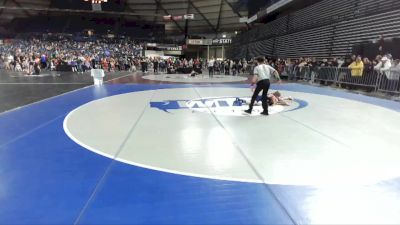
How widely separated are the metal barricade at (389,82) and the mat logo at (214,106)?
5.76 metres

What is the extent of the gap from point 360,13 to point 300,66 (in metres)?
4.32

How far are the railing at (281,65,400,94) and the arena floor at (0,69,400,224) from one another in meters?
5.37

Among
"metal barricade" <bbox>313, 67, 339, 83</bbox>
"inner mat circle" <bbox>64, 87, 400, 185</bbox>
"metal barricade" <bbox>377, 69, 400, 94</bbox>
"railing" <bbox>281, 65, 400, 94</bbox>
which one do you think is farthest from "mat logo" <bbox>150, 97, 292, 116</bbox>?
"metal barricade" <bbox>313, 67, 339, 83</bbox>

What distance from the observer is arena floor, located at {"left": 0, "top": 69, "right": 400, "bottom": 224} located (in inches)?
112

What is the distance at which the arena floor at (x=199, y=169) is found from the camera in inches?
112

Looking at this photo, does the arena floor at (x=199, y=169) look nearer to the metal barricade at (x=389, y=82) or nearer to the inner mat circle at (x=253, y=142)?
the inner mat circle at (x=253, y=142)

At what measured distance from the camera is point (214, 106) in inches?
340

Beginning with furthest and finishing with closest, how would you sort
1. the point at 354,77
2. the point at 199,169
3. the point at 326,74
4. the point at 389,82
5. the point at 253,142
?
the point at 326,74, the point at 354,77, the point at 389,82, the point at 253,142, the point at 199,169

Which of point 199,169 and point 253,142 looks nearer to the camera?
point 199,169

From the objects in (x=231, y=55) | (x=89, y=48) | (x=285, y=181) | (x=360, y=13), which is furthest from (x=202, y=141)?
(x=231, y=55)

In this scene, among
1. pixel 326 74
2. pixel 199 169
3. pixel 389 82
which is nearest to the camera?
pixel 199 169

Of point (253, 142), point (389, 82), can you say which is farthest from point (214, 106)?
point (389, 82)

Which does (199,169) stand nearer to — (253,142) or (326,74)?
(253,142)

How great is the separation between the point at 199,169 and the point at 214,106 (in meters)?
4.84
